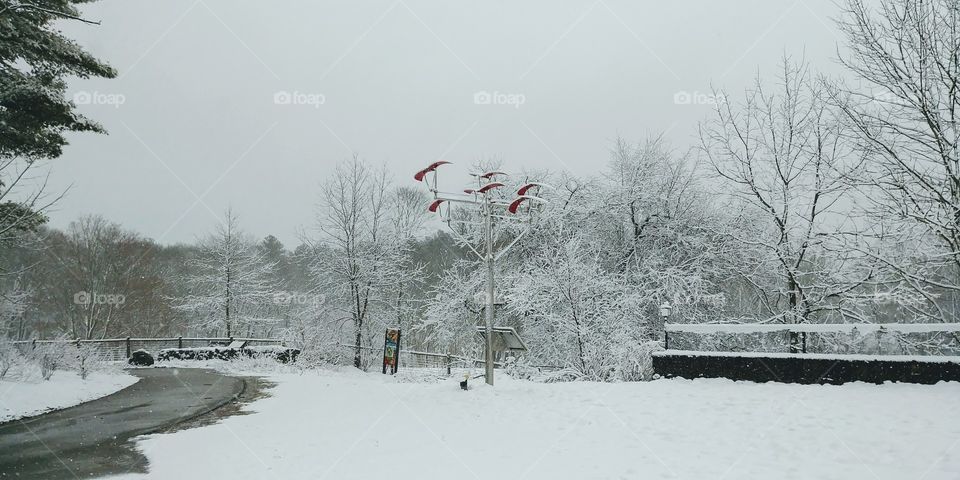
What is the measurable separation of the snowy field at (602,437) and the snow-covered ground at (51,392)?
174 inches

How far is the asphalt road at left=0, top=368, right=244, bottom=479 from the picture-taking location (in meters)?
→ 6.75

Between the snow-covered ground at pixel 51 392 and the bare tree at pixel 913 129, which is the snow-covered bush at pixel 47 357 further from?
the bare tree at pixel 913 129

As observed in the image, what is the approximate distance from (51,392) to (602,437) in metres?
12.9

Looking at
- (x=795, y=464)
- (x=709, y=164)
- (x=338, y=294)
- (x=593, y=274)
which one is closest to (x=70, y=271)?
(x=338, y=294)

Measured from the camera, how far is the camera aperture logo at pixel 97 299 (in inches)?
1428

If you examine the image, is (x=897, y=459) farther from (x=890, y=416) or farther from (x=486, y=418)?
(x=486, y=418)

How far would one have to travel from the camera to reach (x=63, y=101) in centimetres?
991

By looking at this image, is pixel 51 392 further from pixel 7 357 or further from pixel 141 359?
pixel 141 359

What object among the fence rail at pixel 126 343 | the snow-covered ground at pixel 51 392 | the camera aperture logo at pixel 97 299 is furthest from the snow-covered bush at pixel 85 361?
the camera aperture logo at pixel 97 299

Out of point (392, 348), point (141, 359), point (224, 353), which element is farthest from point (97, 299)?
point (392, 348)

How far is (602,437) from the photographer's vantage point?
7.81 meters

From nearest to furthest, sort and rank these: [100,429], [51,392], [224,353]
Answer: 1. [100,429]
2. [51,392]
3. [224,353]

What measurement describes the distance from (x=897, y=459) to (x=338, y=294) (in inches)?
1017

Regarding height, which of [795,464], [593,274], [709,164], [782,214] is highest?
[709,164]
